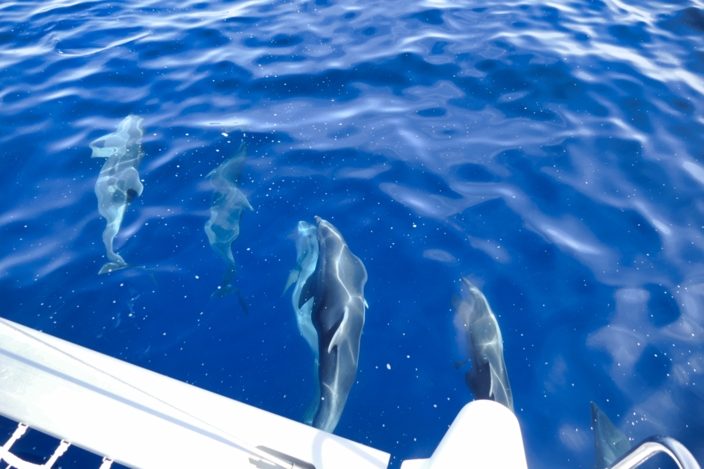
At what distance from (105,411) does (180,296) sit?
2.65 meters

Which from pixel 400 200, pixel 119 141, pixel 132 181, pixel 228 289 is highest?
pixel 119 141

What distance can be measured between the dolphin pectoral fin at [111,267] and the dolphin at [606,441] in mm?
5113

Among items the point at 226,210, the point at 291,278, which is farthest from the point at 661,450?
the point at 226,210

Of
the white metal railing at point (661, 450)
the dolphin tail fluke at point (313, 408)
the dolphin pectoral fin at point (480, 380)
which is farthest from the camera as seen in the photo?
the dolphin pectoral fin at point (480, 380)

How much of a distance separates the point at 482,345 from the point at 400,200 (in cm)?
236

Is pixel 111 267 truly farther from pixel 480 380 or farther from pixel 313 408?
pixel 480 380

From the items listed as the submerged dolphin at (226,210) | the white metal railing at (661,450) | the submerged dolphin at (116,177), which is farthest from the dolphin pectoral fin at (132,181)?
the white metal railing at (661,450)

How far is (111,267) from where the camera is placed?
595 centimetres

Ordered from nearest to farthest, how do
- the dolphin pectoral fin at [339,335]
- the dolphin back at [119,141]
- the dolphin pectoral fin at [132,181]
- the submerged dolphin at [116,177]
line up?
1. the dolphin pectoral fin at [339,335]
2. the submerged dolphin at [116,177]
3. the dolphin pectoral fin at [132,181]
4. the dolphin back at [119,141]

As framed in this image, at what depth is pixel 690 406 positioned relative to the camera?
4.77m

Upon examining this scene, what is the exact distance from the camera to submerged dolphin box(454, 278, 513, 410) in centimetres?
473

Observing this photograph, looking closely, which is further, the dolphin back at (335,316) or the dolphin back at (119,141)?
the dolphin back at (119,141)

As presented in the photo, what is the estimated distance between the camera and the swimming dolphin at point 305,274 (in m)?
5.32

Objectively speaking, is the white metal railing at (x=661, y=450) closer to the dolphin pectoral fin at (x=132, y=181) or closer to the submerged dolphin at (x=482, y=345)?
the submerged dolphin at (x=482, y=345)
